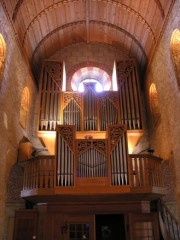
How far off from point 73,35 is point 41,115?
183 inches

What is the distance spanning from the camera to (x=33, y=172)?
8.92 meters

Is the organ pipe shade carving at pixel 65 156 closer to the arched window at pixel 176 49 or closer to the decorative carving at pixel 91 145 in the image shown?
the decorative carving at pixel 91 145

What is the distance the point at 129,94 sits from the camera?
39.5 ft

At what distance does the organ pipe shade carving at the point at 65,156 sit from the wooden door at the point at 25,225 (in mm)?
1930

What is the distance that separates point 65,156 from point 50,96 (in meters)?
3.88

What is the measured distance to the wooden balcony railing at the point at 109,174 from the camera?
28.1 feet

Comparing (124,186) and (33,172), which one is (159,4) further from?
(33,172)

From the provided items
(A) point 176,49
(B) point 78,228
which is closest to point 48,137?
(B) point 78,228

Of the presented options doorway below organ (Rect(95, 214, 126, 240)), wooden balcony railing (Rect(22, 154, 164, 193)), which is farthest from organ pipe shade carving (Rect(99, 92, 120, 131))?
doorway below organ (Rect(95, 214, 126, 240))

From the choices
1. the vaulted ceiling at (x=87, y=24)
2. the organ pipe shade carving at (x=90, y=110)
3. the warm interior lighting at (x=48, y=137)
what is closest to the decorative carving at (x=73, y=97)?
the organ pipe shade carving at (x=90, y=110)

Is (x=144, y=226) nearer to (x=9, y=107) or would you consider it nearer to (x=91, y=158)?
(x=91, y=158)

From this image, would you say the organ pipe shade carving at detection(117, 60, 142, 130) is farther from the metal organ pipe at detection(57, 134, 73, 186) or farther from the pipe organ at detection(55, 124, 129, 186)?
the metal organ pipe at detection(57, 134, 73, 186)

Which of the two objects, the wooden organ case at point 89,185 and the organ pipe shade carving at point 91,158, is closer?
the wooden organ case at point 89,185

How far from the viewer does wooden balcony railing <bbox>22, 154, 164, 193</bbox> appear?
28.1 feet
